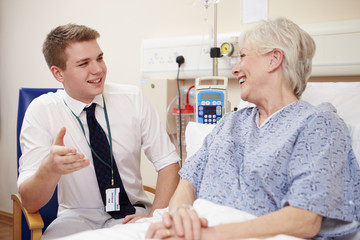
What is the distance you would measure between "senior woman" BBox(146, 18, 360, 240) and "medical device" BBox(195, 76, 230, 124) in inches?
15.9

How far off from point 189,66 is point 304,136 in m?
1.23

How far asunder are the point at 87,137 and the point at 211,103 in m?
0.66

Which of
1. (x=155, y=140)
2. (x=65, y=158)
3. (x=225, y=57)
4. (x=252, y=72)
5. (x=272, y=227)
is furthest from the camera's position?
(x=225, y=57)

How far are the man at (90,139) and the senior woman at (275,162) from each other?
40cm

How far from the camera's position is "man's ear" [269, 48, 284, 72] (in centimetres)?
133

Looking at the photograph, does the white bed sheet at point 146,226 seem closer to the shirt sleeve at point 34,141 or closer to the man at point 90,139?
the man at point 90,139

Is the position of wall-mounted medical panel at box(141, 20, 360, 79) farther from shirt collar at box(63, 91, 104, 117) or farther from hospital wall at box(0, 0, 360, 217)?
shirt collar at box(63, 91, 104, 117)

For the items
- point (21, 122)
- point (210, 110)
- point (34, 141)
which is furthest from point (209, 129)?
point (21, 122)

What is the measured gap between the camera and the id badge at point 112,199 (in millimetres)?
1597

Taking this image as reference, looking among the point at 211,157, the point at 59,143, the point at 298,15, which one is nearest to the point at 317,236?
the point at 211,157

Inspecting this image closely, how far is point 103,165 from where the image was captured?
1.64m

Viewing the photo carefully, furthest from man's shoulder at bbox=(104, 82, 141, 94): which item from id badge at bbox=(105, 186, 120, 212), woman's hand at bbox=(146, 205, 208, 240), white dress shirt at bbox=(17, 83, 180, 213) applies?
woman's hand at bbox=(146, 205, 208, 240)

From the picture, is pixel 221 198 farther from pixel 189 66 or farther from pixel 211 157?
pixel 189 66

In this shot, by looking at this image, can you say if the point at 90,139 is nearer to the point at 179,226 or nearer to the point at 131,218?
the point at 131,218
